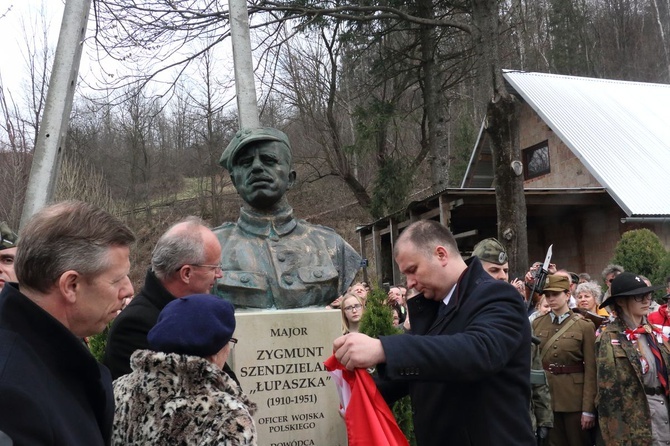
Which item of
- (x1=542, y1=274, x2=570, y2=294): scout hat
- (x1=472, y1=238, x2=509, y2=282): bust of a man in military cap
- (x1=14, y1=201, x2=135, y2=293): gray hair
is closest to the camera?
(x1=14, y1=201, x2=135, y2=293): gray hair

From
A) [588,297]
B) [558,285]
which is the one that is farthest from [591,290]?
[558,285]

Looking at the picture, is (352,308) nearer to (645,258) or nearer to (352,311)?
(352,311)

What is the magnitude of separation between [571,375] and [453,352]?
12.8 ft

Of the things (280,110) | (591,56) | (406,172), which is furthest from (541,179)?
(591,56)

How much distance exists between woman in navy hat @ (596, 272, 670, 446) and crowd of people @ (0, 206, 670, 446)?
2.67 metres

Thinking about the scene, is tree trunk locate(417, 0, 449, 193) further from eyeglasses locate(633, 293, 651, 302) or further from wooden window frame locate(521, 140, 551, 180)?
eyeglasses locate(633, 293, 651, 302)

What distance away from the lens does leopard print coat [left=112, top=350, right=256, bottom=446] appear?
6.26 ft

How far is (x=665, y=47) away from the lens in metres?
40.7

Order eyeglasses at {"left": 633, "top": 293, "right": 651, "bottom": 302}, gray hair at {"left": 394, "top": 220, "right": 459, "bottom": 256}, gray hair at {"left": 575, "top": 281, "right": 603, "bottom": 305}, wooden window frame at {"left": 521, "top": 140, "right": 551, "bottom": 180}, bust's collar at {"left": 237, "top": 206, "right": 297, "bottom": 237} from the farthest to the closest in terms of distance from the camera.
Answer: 1. wooden window frame at {"left": 521, "top": 140, "right": 551, "bottom": 180}
2. gray hair at {"left": 575, "top": 281, "right": 603, "bottom": 305}
3. eyeglasses at {"left": 633, "top": 293, "right": 651, "bottom": 302}
4. bust's collar at {"left": 237, "top": 206, "right": 297, "bottom": 237}
5. gray hair at {"left": 394, "top": 220, "right": 459, "bottom": 256}

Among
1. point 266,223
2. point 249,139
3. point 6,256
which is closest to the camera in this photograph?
point 6,256

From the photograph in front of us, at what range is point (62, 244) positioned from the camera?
1753 mm

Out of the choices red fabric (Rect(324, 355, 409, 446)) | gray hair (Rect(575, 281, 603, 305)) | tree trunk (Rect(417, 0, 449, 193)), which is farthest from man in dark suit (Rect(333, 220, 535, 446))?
tree trunk (Rect(417, 0, 449, 193))

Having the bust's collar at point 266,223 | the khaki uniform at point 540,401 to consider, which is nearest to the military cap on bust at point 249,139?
the bust's collar at point 266,223

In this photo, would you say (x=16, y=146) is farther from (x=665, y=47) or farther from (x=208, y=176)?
(x=665, y=47)
